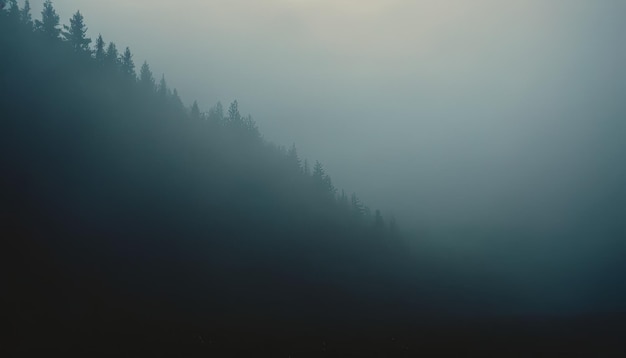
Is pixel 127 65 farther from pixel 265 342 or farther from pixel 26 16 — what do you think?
pixel 265 342

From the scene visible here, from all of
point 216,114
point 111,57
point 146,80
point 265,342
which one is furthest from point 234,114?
point 265,342

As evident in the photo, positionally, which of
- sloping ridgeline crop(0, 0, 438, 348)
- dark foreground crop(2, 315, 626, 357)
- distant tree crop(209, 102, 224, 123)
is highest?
distant tree crop(209, 102, 224, 123)

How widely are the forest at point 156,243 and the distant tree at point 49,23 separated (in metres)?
0.28

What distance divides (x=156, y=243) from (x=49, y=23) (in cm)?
4090

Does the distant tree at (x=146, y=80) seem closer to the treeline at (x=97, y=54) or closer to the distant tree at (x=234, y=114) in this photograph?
the treeline at (x=97, y=54)

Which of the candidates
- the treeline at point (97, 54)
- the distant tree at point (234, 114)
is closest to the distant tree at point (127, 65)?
the treeline at point (97, 54)

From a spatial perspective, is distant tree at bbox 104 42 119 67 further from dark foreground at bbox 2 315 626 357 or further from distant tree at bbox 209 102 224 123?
dark foreground at bbox 2 315 626 357

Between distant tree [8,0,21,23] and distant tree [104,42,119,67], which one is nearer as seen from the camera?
distant tree [8,0,21,23]

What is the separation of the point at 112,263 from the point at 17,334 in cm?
1580

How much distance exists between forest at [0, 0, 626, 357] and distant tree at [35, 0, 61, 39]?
28 cm

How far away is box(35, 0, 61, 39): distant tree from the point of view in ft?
220

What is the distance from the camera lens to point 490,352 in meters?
38.9

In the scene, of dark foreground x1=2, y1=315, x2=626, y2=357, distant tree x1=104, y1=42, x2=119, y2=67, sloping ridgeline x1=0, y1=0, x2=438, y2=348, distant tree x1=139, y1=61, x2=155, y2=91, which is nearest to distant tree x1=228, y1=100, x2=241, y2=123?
sloping ridgeline x1=0, y1=0, x2=438, y2=348

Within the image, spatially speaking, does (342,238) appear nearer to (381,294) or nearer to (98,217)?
(381,294)
